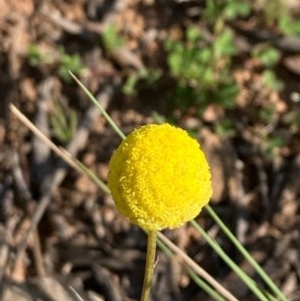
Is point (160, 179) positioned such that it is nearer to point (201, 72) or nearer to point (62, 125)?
point (62, 125)

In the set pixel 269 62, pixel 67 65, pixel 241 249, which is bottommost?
pixel 269 62

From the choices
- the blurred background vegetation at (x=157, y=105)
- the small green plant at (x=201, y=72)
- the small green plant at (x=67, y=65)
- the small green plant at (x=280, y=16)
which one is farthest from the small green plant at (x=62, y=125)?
the small green plant at (x=280, y=16)

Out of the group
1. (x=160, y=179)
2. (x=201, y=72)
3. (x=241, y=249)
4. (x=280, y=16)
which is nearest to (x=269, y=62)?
(x=280, y=16)

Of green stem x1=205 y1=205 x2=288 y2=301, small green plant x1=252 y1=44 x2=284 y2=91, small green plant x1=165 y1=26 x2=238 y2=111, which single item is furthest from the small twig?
green stem x1=205 y1=205 x2=288 y2=301

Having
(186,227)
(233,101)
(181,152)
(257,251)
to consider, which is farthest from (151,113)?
(181,152)

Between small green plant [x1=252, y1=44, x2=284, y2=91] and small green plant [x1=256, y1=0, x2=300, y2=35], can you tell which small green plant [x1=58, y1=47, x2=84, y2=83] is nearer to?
small green plant [x1=252, y1=44, x2=284, y2=91]

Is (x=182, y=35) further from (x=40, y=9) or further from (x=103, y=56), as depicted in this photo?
(x=40, y=9)

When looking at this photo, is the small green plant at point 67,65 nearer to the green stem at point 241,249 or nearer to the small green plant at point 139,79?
the small green plant at point 139,79
